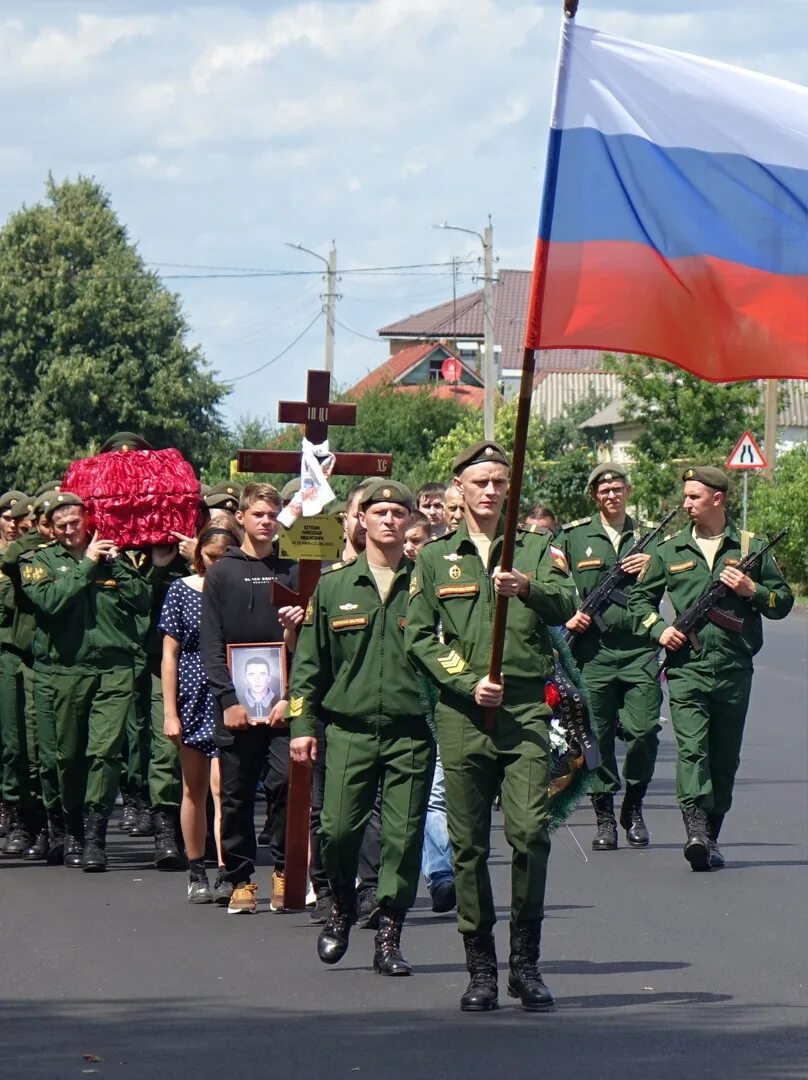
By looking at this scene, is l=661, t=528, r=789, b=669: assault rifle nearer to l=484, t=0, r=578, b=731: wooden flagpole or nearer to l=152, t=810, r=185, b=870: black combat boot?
l=152, t=810, r=185, b=870: black combat boot

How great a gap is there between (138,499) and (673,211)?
5.20 m

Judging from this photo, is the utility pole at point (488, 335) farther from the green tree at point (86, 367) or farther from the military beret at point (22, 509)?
the military beret at point (22, 509)

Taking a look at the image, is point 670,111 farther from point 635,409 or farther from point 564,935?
point 635,409

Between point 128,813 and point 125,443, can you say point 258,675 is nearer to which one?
point 125,443

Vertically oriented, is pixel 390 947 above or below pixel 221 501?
below

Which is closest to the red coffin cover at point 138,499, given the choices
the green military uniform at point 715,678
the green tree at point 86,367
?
the green military uniform at point 715,678

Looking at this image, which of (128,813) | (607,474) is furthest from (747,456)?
(128,813)

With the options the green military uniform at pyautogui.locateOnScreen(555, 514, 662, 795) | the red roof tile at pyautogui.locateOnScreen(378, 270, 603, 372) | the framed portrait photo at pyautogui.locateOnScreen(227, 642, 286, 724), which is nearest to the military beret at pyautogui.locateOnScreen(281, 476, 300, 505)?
the framed portrait photo at pyautogui.locateOnScreen(227, 642, 286, 724)

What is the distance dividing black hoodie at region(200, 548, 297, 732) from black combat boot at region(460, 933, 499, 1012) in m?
2.56

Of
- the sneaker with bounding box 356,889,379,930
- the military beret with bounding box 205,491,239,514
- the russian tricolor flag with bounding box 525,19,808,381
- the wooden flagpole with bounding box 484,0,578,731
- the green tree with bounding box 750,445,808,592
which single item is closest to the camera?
the wooden flagpole with bounding box 484,0,578,731

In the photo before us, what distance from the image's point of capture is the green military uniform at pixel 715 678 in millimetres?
11719

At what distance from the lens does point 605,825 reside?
12.7 m

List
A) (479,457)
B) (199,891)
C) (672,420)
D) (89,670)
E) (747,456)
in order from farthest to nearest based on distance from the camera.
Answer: (672,420), (747,456), (89,670), (199,891), (479,457)

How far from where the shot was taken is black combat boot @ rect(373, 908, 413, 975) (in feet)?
28.5
